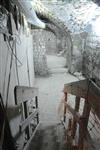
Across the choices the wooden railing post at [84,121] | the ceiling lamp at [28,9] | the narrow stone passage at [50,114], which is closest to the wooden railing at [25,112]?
the narrow stone passage at [50,114]

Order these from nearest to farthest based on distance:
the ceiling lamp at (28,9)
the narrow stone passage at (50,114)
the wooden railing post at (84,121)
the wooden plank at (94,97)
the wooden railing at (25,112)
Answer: the wooden plank at (94,97) → the wooden railing post at (84,121) → the wooden railing at (25,112) → the narrow stone passage at (50,114) → the ceiling lamp at (28,9)

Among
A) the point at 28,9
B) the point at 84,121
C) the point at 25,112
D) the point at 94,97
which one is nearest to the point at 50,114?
the point at 25,112

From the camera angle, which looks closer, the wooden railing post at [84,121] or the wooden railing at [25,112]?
the wooden railing post at [84,121]

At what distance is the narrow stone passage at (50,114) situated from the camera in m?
3.40

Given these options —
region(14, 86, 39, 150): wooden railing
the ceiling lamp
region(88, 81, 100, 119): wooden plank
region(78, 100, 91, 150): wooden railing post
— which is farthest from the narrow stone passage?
the ceiling lamp

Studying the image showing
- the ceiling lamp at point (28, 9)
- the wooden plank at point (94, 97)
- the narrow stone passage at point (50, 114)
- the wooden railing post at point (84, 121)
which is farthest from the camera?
the ceiling lamp at point (28, 9)

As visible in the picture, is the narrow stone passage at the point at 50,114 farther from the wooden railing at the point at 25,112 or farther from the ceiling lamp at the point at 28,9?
the ceiling lamp at the point at 28,9

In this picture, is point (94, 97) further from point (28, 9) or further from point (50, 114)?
point (50, 114)

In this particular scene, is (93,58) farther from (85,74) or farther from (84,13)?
(84,13)

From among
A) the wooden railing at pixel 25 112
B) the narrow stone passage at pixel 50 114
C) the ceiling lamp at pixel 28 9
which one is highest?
the ceiling lamp at pixel 28 9

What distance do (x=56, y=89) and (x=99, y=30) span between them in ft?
8.21

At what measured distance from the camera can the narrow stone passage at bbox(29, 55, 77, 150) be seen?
340 centimetres

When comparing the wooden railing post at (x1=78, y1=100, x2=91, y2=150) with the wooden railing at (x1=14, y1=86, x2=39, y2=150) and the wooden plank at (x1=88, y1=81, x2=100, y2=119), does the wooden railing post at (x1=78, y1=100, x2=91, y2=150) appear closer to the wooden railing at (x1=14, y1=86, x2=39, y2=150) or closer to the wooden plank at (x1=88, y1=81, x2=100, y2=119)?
the wooden plank at (x1=88, y1=81, x2=100, y2=119)

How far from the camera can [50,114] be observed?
5223 millimetres
